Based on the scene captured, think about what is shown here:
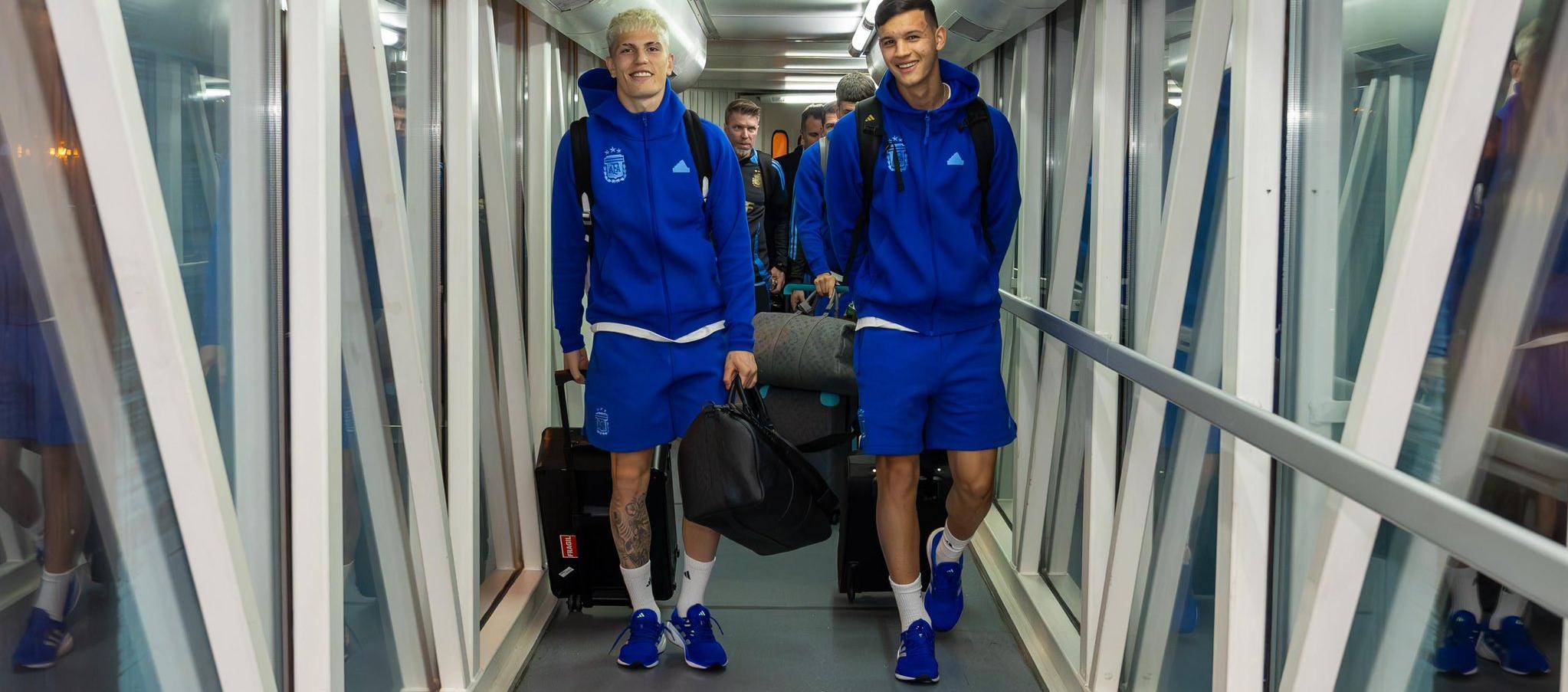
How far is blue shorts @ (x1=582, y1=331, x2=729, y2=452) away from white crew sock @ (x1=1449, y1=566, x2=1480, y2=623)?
8.04 ft

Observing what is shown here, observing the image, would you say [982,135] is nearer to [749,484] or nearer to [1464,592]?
[749,484]

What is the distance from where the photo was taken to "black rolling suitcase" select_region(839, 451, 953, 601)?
4574 mm

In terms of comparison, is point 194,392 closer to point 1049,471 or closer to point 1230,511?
point 1230,511

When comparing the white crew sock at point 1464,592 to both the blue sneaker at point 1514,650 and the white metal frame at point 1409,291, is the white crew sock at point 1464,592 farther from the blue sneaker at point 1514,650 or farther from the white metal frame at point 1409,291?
the white metal frame at point 1409,291

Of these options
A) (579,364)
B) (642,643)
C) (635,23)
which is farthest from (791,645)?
(635,23)

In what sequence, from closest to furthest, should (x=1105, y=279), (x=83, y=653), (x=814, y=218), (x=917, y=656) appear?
1. (x=83, y=653)
2. (x=1105, y=279)
3. (x=917, y=656)
4. (x=814, y=218)

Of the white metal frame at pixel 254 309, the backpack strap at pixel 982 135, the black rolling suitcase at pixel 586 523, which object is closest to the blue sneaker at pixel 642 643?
the black rolling suitcase at pixel 586 523

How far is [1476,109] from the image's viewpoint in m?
1.71

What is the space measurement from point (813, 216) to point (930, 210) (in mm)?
513

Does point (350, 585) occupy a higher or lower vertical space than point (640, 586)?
higher

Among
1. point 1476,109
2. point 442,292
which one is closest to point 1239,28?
point 1476,109

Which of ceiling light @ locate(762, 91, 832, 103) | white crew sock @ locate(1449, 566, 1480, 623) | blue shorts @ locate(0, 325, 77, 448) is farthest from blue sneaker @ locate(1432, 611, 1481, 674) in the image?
ceiling light @ locate(762, 91, 832, 103)

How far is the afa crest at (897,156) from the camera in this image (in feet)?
12.8

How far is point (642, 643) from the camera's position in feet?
13.6
